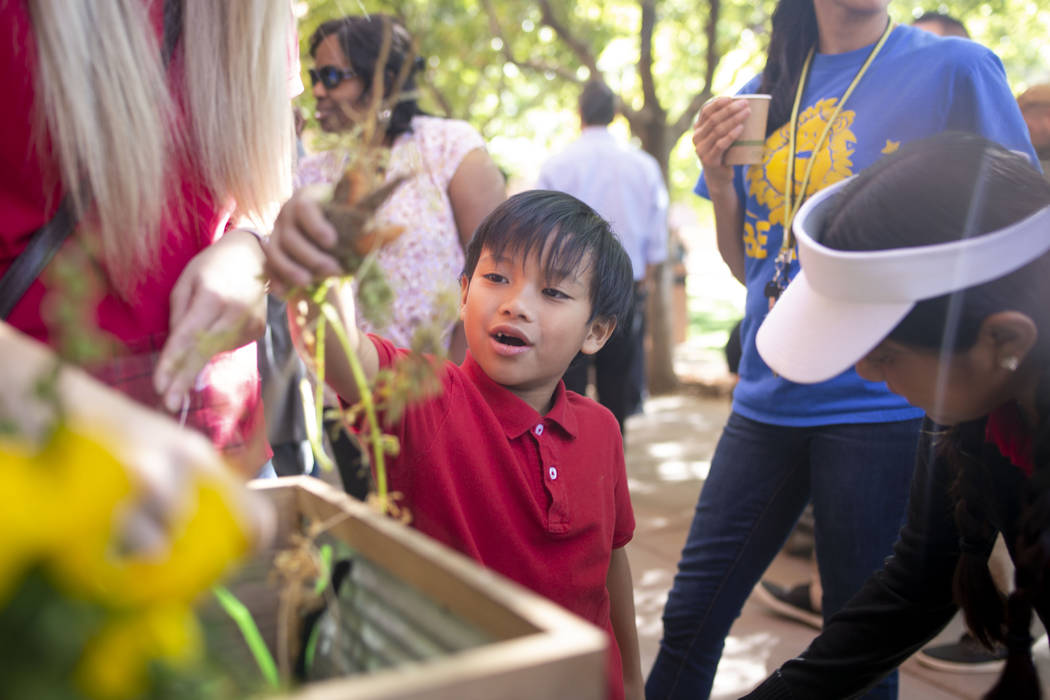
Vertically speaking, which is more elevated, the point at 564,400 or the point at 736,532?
the point at 564,400

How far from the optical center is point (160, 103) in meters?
1.32

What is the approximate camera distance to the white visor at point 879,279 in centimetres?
131

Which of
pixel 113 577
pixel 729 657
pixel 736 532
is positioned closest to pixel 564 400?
pixel 736 532

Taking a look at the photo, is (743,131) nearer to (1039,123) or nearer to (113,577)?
(1039,123)

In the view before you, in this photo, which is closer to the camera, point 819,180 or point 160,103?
point 160,103

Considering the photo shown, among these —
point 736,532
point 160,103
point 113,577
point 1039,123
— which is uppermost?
point 160,103

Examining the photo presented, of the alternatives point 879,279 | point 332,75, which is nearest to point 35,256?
point 879,279

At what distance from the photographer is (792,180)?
7.57 ft

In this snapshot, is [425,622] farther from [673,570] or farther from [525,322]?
[673,570]

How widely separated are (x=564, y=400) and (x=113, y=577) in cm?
139

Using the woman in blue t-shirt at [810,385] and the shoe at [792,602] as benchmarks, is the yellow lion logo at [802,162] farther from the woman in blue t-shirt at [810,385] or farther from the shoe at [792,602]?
the shoe at [792,602]

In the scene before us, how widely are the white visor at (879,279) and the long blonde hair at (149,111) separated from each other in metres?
0.86

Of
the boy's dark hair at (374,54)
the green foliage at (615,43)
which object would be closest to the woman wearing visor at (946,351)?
the boy's dark hair at (374,54)

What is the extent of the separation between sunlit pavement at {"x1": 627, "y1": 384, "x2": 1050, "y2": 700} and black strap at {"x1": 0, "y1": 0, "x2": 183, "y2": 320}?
2.73m
